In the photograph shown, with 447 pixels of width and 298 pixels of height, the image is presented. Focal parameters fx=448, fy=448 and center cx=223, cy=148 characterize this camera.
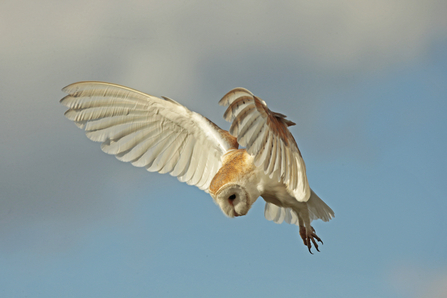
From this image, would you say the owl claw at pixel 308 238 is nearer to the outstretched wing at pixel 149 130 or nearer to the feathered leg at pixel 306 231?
the feathered leg at pixel 306 231

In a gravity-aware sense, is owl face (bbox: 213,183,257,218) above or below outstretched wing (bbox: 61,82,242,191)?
below

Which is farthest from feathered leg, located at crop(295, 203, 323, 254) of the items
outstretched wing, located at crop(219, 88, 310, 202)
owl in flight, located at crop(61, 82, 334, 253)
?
outstretched wing, located at crop(219, 88, 310, 202)

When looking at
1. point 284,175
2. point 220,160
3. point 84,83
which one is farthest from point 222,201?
point 84,83

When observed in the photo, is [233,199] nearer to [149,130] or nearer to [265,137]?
[265,137]

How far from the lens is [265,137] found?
4.32m

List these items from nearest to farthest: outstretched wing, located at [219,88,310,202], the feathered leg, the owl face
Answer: outstretched wing, located at [219,88,310,202] < the owl face < the feathered leg

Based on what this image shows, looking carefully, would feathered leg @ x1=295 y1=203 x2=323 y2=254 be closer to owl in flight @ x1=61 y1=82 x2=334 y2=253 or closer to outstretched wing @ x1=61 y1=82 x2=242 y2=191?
owl in flight @ x1=61 y1=82 x2=334 y2=253

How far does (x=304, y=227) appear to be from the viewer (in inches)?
233

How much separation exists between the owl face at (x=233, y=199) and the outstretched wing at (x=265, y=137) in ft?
1.65

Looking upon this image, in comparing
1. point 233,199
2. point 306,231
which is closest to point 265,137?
point 233,199

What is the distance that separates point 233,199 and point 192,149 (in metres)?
1.51

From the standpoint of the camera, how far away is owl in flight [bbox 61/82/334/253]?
5.02m

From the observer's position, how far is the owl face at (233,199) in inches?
195

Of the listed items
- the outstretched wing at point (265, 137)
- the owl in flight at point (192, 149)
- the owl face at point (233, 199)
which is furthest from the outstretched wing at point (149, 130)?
the outstretched wing at point (265, 137)
